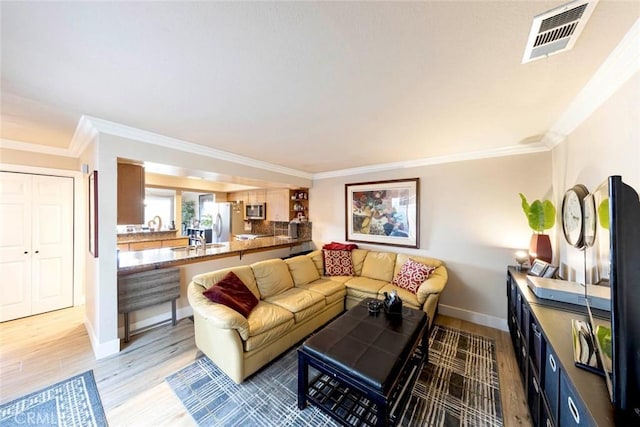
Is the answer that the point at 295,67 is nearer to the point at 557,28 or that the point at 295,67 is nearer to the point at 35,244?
the point at 557,28

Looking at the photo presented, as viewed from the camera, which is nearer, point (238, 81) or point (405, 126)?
point (238, 81)

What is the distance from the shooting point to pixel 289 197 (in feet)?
16.8

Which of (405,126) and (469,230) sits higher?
(405,126)

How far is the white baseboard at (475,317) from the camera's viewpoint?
3.04m

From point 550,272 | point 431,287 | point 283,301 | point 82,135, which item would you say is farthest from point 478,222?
point 82,135

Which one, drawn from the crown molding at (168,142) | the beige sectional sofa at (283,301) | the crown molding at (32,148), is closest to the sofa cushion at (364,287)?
the beige sectional sofa at (283,301)

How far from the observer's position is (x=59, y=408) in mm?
1732

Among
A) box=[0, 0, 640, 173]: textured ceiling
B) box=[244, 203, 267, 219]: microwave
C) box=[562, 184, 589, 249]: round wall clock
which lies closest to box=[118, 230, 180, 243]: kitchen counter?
box=[244, 203, 267, 219]: microwave

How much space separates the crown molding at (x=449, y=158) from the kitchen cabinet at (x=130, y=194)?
314cm

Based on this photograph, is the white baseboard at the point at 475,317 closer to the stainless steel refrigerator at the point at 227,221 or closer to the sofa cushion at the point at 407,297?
the sofa cushion at the point at 407,297

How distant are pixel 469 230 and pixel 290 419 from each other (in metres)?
3.12

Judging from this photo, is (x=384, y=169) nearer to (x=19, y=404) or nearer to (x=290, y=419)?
(x=290, y=419)

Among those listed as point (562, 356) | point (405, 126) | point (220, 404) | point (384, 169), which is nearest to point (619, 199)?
point (562, 356)

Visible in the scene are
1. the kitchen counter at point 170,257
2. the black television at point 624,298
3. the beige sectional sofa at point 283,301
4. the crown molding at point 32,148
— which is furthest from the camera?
the crown molding at point 32,148
